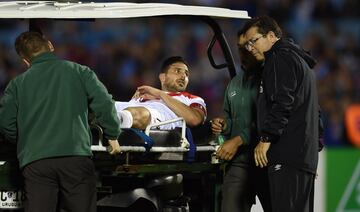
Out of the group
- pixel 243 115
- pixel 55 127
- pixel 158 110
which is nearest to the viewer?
pixel 55 127

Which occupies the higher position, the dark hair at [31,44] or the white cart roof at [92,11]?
the white cart roof at [92,11]

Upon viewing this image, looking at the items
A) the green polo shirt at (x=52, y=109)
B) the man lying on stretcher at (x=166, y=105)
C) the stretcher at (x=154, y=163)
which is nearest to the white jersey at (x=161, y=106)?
Result: the man lying on stretcher at (x=166, y=105)

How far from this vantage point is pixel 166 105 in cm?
916

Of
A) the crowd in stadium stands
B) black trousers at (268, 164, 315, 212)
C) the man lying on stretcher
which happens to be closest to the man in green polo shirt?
the man lying on stretcher

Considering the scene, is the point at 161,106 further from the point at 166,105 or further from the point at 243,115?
the point at 243,115

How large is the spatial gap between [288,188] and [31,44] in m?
2.04

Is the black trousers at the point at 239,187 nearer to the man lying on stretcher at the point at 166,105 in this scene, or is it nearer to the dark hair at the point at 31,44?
the man lying on stretcher at the point at 166,105

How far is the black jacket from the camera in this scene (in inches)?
305

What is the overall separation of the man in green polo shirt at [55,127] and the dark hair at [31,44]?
58mm

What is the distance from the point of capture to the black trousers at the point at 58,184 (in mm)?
7656

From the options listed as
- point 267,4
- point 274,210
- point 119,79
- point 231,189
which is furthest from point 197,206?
point 267,4

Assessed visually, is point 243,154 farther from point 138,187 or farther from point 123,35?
point 123,35

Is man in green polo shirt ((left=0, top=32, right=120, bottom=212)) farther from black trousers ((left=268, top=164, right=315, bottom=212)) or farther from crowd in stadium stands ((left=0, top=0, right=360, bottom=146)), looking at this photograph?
crowd in stadium stands ((left=0, top=0, right=360, bottom=146))

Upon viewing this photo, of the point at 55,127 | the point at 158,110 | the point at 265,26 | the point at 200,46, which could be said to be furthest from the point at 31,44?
the point at 200,46
